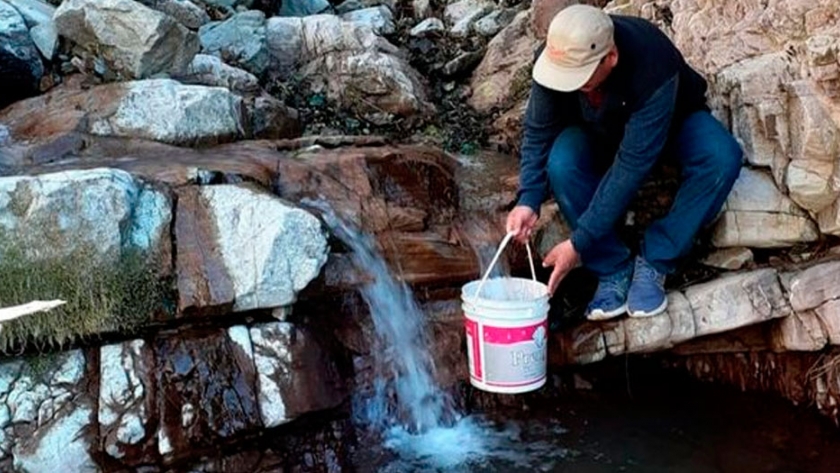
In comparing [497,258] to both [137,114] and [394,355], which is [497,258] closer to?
[394,355]

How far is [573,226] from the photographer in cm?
332

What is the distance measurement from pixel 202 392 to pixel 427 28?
371 centimetres

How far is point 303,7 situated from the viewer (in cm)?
668

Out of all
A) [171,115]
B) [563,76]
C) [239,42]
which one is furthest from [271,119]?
[563,76]

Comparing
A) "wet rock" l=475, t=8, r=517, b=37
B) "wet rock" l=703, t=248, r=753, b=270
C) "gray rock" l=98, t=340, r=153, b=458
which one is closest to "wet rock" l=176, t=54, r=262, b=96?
"wet rock" l=475, t=8, r=517, b=37

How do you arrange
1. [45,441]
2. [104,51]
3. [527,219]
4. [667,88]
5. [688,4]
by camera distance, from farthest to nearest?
[104,51] < [688,4] < [527,219] < [667,88] < [45,441]

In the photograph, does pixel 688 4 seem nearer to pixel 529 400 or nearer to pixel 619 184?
pixel 619 184

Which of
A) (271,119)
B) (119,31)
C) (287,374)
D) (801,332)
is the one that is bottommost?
(801,332)

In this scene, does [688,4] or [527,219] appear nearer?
[527,219]

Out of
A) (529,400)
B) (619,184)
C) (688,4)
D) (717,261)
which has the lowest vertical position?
(529,400)

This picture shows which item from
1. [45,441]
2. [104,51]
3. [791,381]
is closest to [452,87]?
[104,51]

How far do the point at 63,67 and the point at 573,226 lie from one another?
279 cm

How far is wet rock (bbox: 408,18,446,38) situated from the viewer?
589cm

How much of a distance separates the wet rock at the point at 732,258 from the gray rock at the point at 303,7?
415 cm
